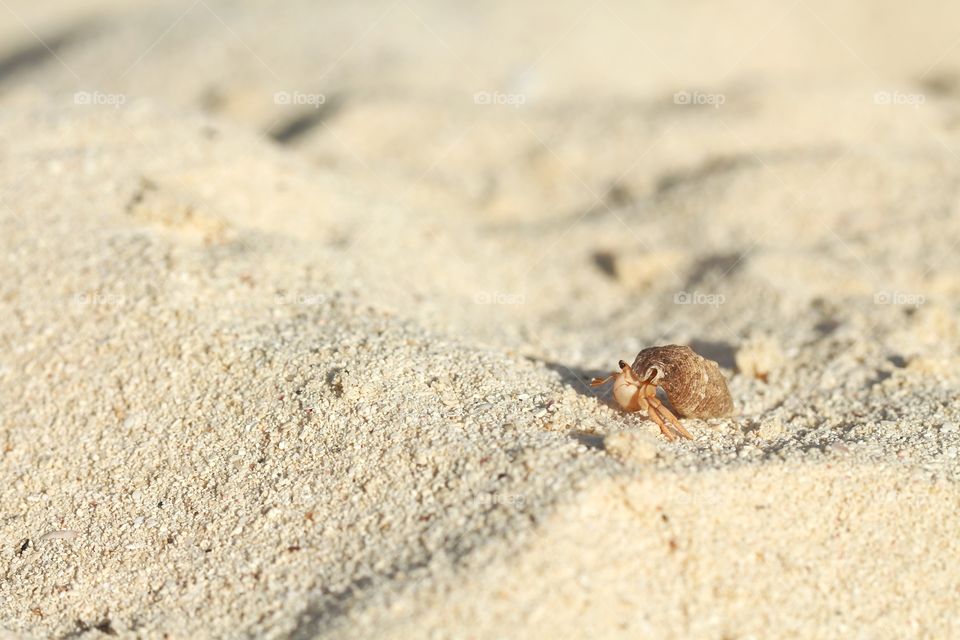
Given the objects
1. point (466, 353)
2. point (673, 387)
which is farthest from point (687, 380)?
point (466, 353)

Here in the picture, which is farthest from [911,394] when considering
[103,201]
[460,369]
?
[103,201]

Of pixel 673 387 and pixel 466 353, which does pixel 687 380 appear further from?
pixel 466 353

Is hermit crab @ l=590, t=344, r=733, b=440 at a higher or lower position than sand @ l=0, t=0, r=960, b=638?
higher

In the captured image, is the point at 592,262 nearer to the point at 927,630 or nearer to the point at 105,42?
the point at 927,630

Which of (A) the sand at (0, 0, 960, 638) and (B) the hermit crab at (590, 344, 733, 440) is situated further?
(B) the hermit crab at (590, 344, 733, 440)

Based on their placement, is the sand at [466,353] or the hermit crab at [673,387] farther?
the hermit crab at [673,387]
